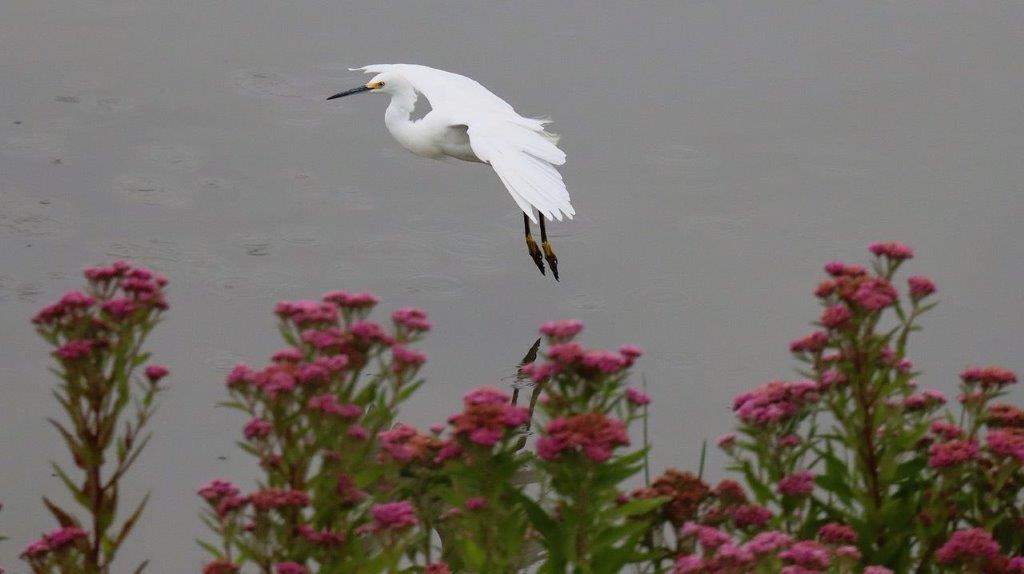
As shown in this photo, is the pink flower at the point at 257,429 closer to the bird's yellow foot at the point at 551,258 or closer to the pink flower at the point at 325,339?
the pink flower at the point at 325,339

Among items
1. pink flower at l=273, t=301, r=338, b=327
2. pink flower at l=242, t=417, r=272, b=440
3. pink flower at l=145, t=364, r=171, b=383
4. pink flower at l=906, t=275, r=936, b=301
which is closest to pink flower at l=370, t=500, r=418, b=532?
pink flower at l=242, t=417, r=272, b=440

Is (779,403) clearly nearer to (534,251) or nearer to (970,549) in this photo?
(970,549)

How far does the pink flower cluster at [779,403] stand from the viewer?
264 cm

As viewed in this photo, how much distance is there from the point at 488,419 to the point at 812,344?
2.59 feet

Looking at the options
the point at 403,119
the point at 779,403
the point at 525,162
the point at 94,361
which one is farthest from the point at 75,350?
the point at 403,119

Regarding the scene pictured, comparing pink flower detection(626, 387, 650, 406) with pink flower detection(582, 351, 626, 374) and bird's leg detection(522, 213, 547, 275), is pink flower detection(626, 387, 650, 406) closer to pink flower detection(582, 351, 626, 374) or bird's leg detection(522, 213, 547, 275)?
pink flower detection(582, 351, 626, 374)

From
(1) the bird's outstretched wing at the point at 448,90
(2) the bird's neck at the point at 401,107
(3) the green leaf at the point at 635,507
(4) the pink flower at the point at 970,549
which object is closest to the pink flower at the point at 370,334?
(3) the green leaf at the point at 635,507

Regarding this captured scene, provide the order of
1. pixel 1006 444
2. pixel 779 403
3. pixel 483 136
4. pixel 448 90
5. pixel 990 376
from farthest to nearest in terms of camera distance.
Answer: pixel 448 90, pixel 483 136, pixel 990 376, pixel 779 403, pixel 1006 444

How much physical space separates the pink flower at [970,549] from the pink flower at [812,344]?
47cm

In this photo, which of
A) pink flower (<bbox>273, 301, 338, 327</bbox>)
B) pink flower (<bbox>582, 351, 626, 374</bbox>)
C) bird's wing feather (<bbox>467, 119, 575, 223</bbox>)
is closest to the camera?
pink flower (<bbox>582, 351, 626, 374</bbox>)

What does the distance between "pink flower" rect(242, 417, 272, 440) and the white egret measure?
2041mm

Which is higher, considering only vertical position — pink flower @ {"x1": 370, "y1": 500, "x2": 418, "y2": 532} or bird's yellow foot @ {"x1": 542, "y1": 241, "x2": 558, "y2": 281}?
bird's yellow foot @ {"x1": 542, "y1": 241, "x2": 558, "y2": 281}

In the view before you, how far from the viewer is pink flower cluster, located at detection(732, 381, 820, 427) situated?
2.64 m

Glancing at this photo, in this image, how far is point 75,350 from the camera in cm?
223
